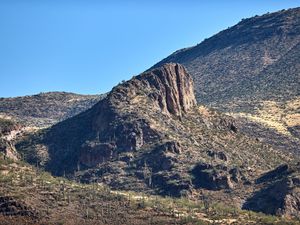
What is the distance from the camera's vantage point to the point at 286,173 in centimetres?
18988

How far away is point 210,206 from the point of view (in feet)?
575

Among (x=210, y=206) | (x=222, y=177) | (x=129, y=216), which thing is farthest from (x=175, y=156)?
(x=129, y=216)

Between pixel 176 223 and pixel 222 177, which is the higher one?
pixel 222 177

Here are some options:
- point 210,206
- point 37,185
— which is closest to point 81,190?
point 37,185

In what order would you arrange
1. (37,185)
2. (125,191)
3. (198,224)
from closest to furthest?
(198,224) < (37,185) < (125,191)

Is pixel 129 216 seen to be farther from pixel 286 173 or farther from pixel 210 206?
pixel 286 173

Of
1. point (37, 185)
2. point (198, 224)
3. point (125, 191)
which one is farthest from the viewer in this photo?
point (125, 191)

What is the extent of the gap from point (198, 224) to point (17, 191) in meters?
34.7

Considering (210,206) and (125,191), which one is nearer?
(210,206)

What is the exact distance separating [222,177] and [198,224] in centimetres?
3469

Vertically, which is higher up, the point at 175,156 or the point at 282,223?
the point at 175,156

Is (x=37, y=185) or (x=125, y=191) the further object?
(x=125, y=191)

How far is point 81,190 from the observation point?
576 feet

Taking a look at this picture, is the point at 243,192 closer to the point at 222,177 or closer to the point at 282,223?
the point at 222,177
